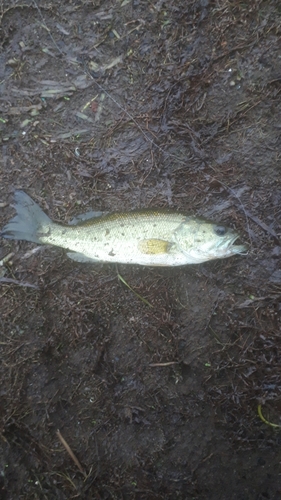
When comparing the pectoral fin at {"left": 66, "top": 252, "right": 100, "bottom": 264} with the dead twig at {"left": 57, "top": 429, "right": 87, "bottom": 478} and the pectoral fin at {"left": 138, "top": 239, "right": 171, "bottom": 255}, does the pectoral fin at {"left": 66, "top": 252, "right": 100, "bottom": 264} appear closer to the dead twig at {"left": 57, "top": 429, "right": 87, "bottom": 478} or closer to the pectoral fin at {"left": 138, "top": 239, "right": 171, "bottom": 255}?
the pectoral fin at {"left": 138, "top": 239, "right": 171, "bottom": 255}

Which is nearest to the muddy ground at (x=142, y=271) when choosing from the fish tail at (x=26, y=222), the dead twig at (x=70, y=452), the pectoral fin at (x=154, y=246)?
the dead twig at (x=70, y=452)

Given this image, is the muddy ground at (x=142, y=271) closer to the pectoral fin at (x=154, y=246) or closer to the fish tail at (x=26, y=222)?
the fish tail at (x=26, y=222)

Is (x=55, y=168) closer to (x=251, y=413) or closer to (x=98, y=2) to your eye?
(x=98, y=2)

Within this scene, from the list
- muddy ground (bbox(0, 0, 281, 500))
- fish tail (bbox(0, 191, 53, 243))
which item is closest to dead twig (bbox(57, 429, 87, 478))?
muddy ground (bbox(0, 0, 281, 500))

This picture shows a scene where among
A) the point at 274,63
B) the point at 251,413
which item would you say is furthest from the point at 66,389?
the point at 274,63

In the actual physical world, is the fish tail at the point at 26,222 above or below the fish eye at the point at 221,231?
above

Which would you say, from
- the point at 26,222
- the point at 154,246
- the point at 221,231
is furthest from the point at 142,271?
the point at 26,222
